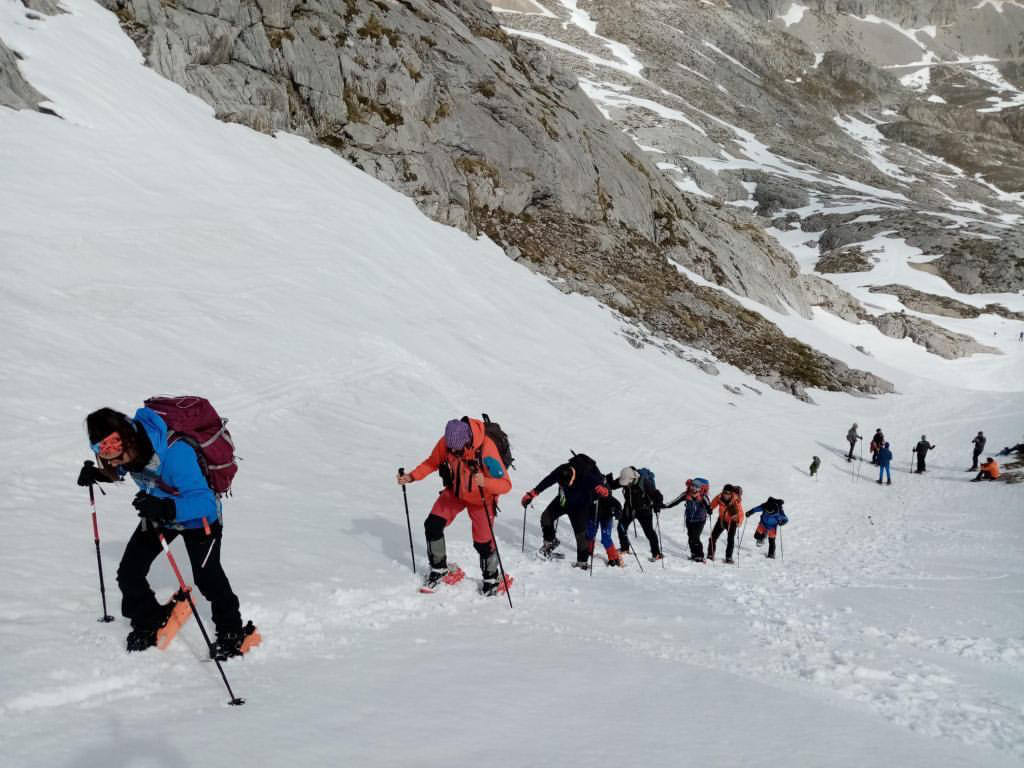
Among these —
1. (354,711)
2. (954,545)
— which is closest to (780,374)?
(954,545)

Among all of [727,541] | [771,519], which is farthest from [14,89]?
[771,519]

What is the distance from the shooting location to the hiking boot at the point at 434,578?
758cm

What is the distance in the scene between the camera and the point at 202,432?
490 centimetres

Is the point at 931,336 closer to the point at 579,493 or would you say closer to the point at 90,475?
the point at 579,493

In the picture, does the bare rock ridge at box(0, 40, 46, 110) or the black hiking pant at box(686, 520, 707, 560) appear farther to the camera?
the bare rock ridge at box(0, 40, 46, 110)

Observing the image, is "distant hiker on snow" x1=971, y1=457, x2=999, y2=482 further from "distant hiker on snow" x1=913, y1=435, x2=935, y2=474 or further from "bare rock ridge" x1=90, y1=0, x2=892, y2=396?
A: "bare rock ridge" x1=90, y1=0, x2=892, y2=396

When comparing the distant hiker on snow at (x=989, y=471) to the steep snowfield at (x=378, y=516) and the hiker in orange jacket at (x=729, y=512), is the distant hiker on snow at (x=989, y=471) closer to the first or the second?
the steep snowfield at (x=378, y=516)

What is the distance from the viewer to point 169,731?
3984mm

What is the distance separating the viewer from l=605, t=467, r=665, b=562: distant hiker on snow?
11.8 meters

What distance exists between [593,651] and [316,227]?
22150mm

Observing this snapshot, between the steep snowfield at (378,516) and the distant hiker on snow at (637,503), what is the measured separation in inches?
38.6

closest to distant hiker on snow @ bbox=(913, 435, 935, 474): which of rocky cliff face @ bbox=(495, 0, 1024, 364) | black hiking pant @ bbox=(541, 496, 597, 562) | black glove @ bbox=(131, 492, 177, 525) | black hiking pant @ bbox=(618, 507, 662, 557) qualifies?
black hiking pant @ bbox=(618, 507, 662, 557)

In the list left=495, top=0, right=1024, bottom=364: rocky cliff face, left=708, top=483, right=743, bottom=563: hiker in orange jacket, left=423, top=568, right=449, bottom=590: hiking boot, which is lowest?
left=708, top=483, right=743, bottom=563: hiker in orange jacket

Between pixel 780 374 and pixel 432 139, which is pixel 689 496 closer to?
pixel 780 374
